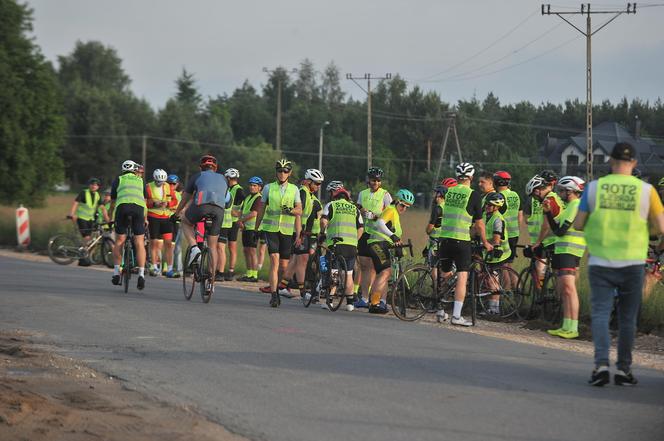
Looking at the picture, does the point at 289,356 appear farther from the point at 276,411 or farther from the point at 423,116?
the point at 423,116

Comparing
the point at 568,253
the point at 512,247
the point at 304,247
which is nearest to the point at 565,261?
the point at 568,253

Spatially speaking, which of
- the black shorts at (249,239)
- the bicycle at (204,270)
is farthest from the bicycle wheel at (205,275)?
the black shorts at (249,239)

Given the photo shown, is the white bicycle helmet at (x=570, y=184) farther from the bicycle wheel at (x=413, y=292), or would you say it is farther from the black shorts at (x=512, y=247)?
the black shorts at (x=512, y=247)

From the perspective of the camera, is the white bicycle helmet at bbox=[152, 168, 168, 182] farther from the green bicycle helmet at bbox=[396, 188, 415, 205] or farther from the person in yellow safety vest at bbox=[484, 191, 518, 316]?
the person in yellow safety vest at bbox=[484, 191, 518, 316]

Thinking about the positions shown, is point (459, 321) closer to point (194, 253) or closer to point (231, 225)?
point (194, 253)

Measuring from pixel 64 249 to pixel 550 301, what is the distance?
15.3 metres

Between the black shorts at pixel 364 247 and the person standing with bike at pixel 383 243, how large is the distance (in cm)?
11

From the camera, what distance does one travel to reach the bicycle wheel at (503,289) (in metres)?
16.5

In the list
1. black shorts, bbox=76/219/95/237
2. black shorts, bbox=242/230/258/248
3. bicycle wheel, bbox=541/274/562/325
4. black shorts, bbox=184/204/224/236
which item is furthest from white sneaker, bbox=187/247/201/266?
black shorts, bbox=76/219/95/237

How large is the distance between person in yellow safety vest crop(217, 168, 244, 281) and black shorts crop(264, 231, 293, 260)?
5187 mm

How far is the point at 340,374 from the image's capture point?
1029 centimetres

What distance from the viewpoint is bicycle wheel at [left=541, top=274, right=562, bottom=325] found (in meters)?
15.9

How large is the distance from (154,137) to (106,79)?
3112cm

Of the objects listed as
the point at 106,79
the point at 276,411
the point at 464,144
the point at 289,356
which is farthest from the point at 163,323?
the point at 106,79
